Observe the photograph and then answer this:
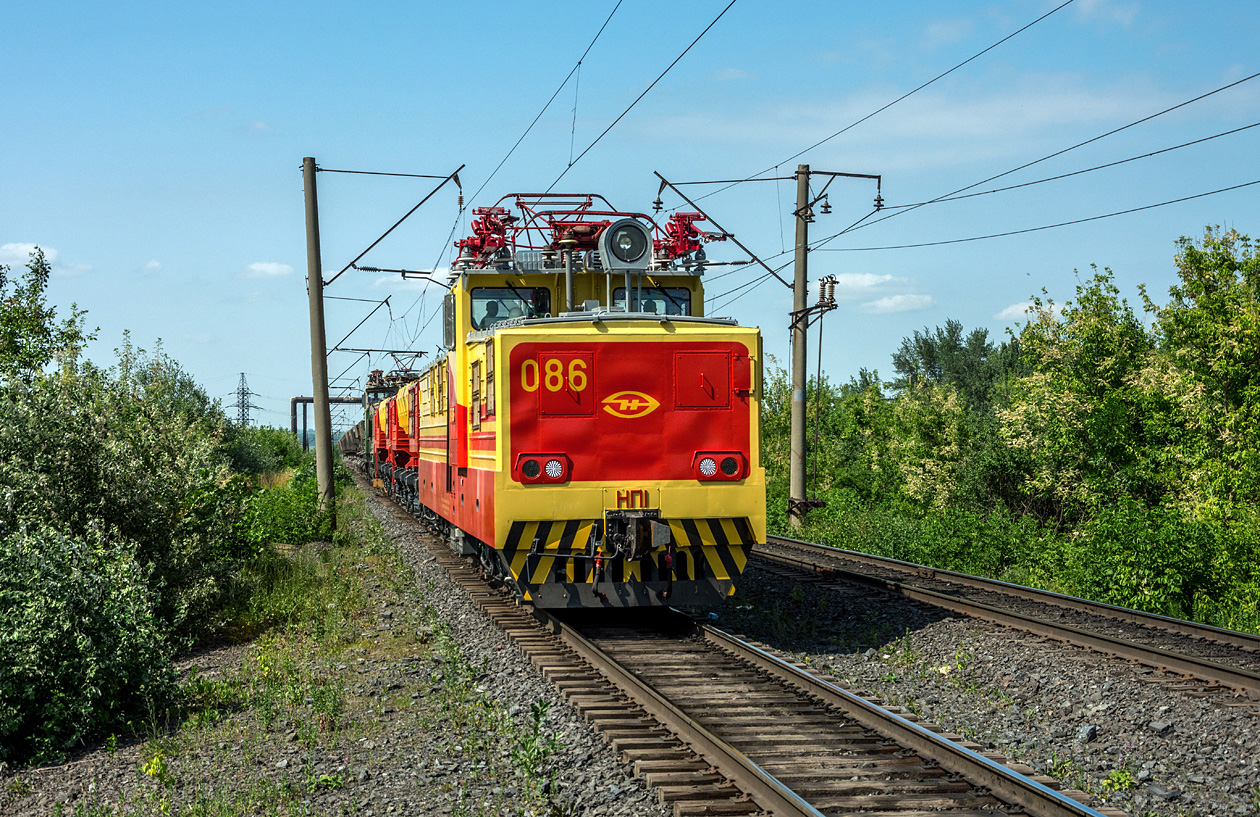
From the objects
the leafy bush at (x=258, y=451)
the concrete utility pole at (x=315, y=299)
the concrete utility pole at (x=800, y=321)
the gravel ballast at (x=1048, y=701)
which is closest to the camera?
the gravel ballast at (x=1048, y=701)

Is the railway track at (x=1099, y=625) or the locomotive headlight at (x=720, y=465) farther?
the locomotive headlight at (x=720, y=465)

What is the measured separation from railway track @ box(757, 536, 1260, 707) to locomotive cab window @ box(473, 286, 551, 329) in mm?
5229

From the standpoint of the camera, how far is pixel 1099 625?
10.5m

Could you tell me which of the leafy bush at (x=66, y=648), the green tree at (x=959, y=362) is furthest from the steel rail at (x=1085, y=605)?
the green tree at (x=959, y=362)

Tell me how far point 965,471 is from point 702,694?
2377cm

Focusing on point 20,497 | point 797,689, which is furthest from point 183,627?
point 797,689

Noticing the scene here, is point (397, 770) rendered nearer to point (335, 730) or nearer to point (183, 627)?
point (335, 730)

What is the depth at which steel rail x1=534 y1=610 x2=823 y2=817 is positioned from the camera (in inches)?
203

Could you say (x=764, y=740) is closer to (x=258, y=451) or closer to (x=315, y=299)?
(x=315, y=299)

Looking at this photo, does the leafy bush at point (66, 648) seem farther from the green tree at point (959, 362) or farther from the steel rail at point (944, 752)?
the green tree at point (959, 362)

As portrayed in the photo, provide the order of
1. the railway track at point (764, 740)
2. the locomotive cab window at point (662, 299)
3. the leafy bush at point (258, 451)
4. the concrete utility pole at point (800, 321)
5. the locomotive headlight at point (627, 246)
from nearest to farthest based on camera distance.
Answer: the railway track at point (764, 740) → the locomotive headlight at point (627, 246) → the locomotive cab window at point (662, 299) → the concrete utility pole at point (800, 321) → the leafy bush at point (258, 451)

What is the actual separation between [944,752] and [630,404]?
4505 millimetres

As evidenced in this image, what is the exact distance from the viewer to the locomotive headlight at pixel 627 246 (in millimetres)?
10625

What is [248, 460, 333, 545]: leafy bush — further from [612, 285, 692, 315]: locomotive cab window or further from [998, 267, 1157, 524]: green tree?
[998, 267, 1157, 524]: green tree
